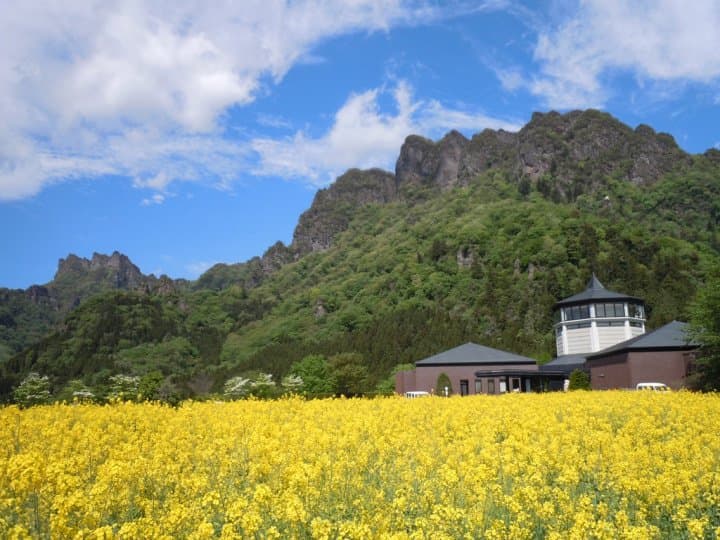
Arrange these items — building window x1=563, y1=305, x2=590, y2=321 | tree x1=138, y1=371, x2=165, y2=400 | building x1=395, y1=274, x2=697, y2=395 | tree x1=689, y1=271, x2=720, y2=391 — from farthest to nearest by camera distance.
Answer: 1. building window x1=563, y1=305, x2=590, y2=321
2. tree x1=138, y1=371, x2=165, y2=400
3. building x1=395, y1=274, x2=697, y2=395
4. tree x1=689, y1=271, x2=720, y2=391

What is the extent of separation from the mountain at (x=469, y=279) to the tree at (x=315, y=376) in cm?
543

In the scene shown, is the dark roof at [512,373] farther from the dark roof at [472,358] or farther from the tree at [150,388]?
the tree at [150,388]

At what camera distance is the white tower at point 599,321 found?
58.6 m

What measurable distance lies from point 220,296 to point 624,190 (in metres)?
122

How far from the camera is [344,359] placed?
58.9 m

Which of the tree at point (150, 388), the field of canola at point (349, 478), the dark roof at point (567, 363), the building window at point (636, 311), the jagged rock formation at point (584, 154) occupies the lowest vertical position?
the field of canola at point (349, 478)

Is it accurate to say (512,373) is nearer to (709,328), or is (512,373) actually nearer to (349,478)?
(709,328)

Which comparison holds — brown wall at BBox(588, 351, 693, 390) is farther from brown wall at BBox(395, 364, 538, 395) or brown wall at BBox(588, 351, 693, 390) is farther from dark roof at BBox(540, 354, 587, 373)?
dark roof at BBox(540, 354, 587, 373)

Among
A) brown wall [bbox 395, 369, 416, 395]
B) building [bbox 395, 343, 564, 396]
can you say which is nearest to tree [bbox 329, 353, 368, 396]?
brown wall [bbox 395, 369, 416, 395]

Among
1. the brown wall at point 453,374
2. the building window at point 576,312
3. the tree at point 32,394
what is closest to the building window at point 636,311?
the building window at point 576,312

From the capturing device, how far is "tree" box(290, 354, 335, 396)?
53594 mm

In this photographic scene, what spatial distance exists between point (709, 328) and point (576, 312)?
32140 millimetres

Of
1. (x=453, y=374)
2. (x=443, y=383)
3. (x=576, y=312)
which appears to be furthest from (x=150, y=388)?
(x=576, y=312)

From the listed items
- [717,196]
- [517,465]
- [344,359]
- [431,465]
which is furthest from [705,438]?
[717,196]
